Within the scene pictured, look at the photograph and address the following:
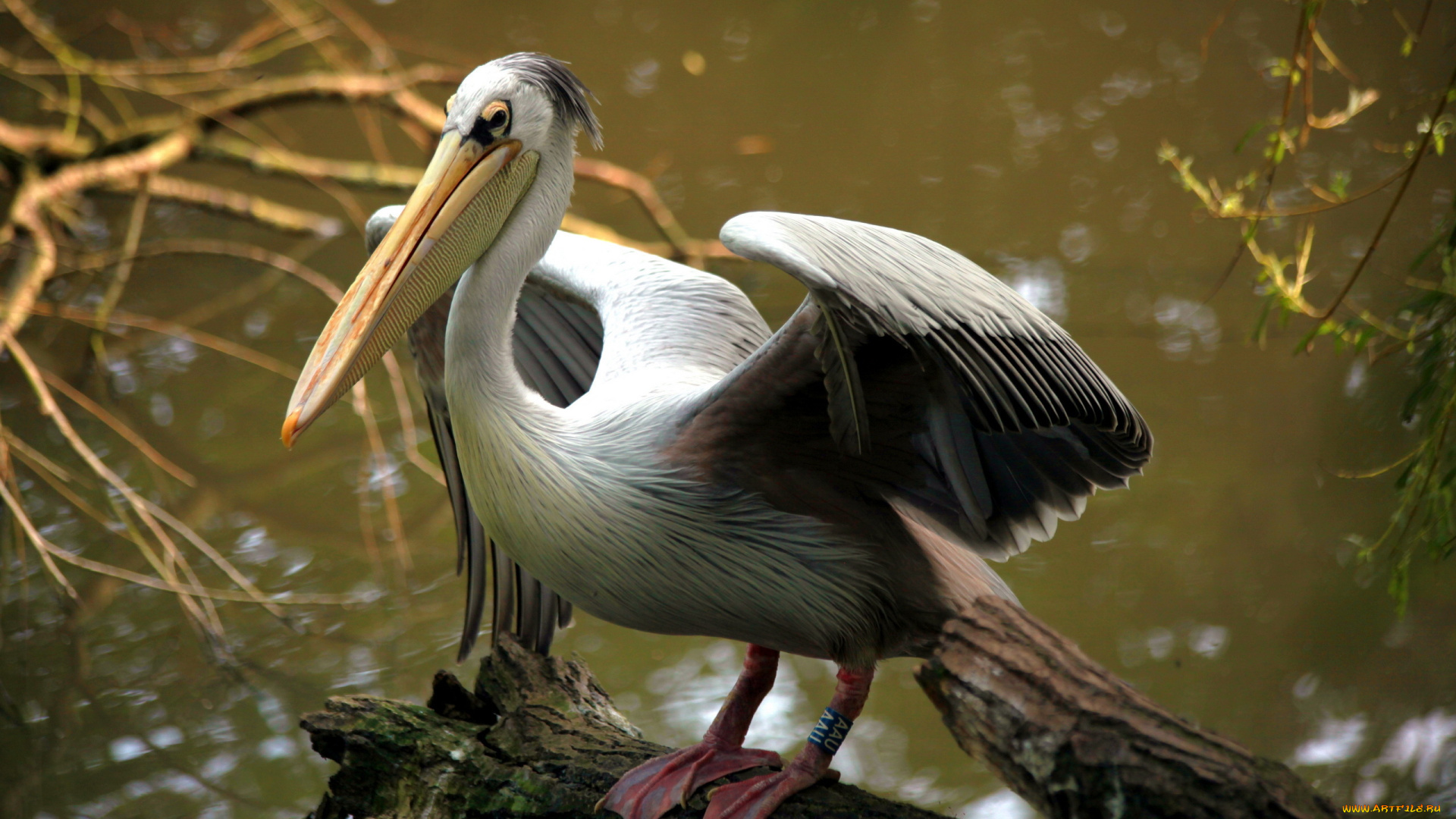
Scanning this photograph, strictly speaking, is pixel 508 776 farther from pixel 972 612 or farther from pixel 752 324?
pixel 752 324

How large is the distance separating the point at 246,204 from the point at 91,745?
6.86 feet

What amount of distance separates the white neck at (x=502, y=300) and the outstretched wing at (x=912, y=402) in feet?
0.79

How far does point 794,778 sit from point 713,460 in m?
0.42

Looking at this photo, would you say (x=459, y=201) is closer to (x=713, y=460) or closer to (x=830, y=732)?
(x=713, y=460)

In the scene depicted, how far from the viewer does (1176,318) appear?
3.71m

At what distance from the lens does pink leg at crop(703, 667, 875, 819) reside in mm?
1481

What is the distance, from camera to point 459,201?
1474mm

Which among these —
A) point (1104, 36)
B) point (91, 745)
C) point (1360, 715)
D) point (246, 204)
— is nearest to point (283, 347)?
point (246, 204)

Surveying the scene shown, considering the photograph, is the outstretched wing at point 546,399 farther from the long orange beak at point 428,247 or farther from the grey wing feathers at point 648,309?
the long orange beak at point 428,247

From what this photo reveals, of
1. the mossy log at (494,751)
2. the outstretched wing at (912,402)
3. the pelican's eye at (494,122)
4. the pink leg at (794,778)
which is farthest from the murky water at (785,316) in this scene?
the pelican's eye at (494,122)

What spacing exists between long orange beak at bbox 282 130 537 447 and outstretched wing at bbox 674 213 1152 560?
0.37 metres

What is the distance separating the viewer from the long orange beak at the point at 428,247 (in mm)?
1414

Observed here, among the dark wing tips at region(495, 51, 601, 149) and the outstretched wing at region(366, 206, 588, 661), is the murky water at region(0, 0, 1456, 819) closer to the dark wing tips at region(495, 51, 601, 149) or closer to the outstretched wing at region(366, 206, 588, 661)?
the outstretched wing at region(366, 206, 588, 661)

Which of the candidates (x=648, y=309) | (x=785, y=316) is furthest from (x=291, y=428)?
(x=785, y=316)
